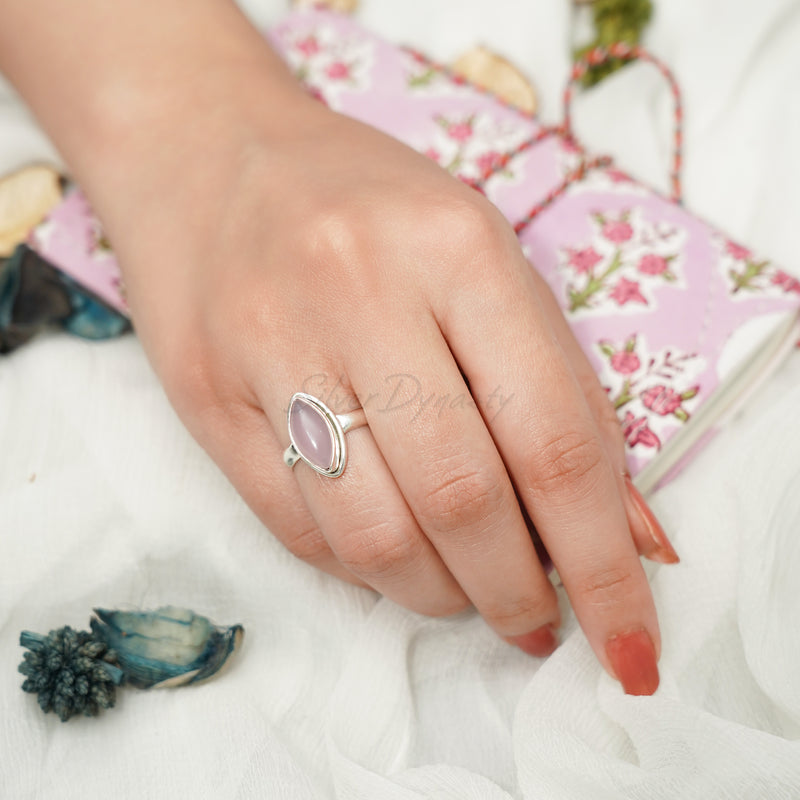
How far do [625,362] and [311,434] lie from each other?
37cm

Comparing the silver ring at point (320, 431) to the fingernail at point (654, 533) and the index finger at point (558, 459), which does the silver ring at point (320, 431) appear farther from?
the fingernail at point (654, 533)

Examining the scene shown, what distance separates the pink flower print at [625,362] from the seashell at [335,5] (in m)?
0.74

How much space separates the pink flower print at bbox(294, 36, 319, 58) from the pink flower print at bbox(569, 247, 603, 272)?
512mm

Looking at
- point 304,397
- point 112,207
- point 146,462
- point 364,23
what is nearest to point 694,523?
point 304,397

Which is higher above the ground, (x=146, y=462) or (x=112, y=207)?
(x=112, y=207)

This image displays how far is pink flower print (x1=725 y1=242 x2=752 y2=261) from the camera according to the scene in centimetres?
90

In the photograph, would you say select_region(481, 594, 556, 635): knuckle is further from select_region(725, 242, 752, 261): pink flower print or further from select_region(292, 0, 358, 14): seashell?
select_region(292, 0, 358, 14): seashell

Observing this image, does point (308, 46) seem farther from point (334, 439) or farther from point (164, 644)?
point (164, 644)

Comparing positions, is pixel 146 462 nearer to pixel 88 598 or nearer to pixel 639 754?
pixel 88 598

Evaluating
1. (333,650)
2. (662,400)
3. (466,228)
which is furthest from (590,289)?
(333,650)

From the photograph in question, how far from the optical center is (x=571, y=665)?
Result: 0.71 m

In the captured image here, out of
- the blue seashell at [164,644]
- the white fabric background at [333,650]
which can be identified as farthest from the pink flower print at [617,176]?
the blue seashell at [164,644]

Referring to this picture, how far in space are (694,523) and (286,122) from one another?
2.00ft

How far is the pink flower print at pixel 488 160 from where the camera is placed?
3.32ft
